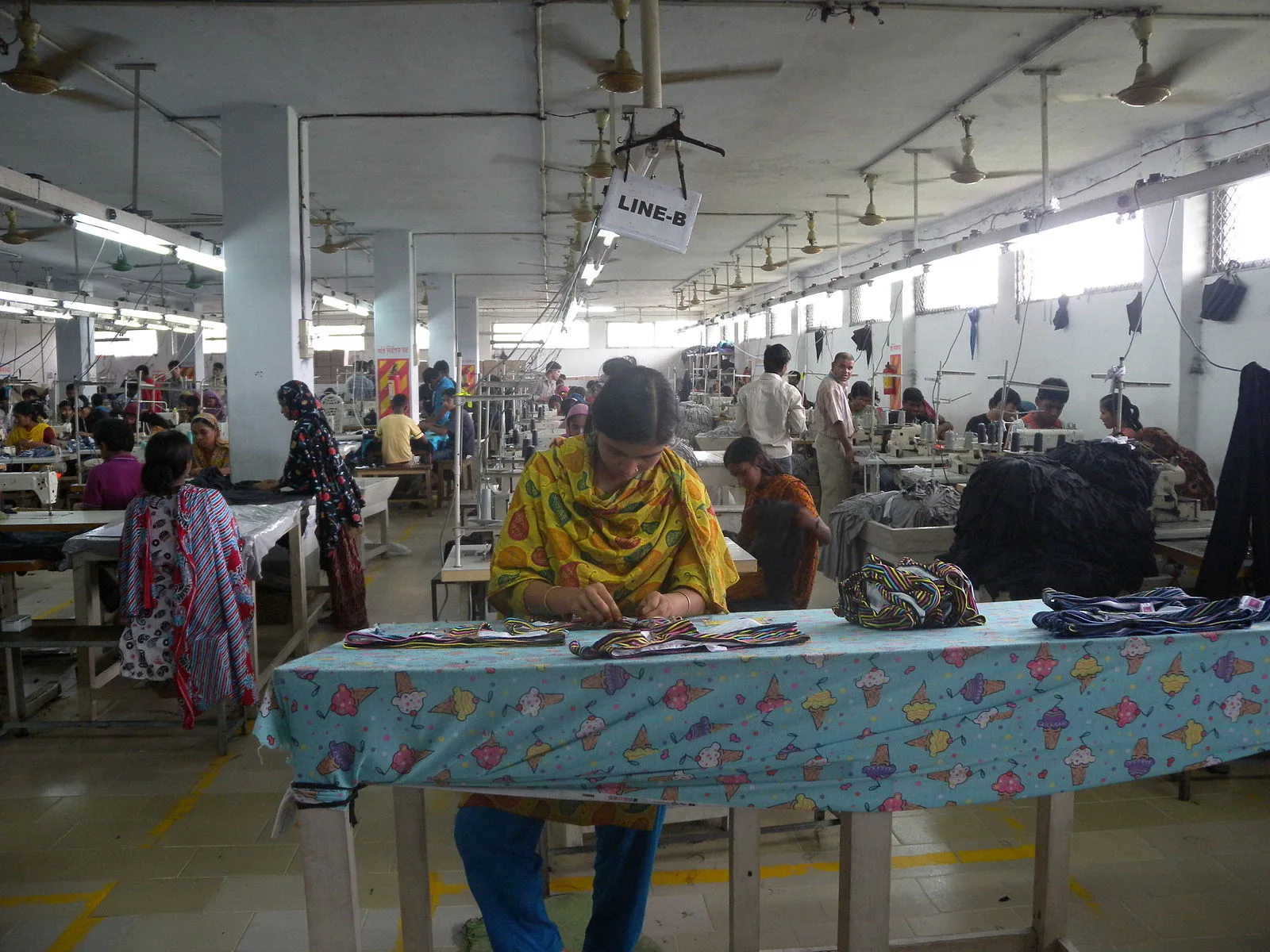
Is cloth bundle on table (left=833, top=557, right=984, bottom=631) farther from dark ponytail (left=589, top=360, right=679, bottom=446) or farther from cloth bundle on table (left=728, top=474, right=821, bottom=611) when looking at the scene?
cloth bundle on table (left=728, top=474, right=821, bottom=611)

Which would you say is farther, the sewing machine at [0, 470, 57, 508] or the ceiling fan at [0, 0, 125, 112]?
the sewing machine at [0, 470, 57, 508]

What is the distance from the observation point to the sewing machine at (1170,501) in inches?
173

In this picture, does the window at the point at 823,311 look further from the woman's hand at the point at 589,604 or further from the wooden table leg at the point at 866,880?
→ the wooden table leg at the point at 866,880

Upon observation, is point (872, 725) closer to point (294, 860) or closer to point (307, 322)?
point (294, 860)

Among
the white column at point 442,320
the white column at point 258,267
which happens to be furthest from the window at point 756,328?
the white column at point 258,267

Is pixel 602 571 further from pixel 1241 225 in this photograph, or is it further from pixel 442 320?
pixel 442 320

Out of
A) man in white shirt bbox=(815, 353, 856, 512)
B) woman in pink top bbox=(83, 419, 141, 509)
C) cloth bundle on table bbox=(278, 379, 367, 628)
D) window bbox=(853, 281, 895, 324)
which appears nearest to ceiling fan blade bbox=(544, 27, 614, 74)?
cloth bundle on table bbox=(278, 379, 367, 628)

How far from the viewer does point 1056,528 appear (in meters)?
3.91

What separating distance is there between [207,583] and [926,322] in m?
11.5

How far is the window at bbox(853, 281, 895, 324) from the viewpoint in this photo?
14.6 m

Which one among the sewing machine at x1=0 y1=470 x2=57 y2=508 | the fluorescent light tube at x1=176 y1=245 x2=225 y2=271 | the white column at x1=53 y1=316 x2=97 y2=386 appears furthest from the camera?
the white column at x1=53 y1=316 x2=97 y2=386

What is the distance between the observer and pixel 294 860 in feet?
9.48

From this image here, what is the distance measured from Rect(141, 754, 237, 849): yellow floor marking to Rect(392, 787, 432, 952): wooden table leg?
164 centimetres

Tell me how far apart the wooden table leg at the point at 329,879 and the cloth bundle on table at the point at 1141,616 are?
140 cm
